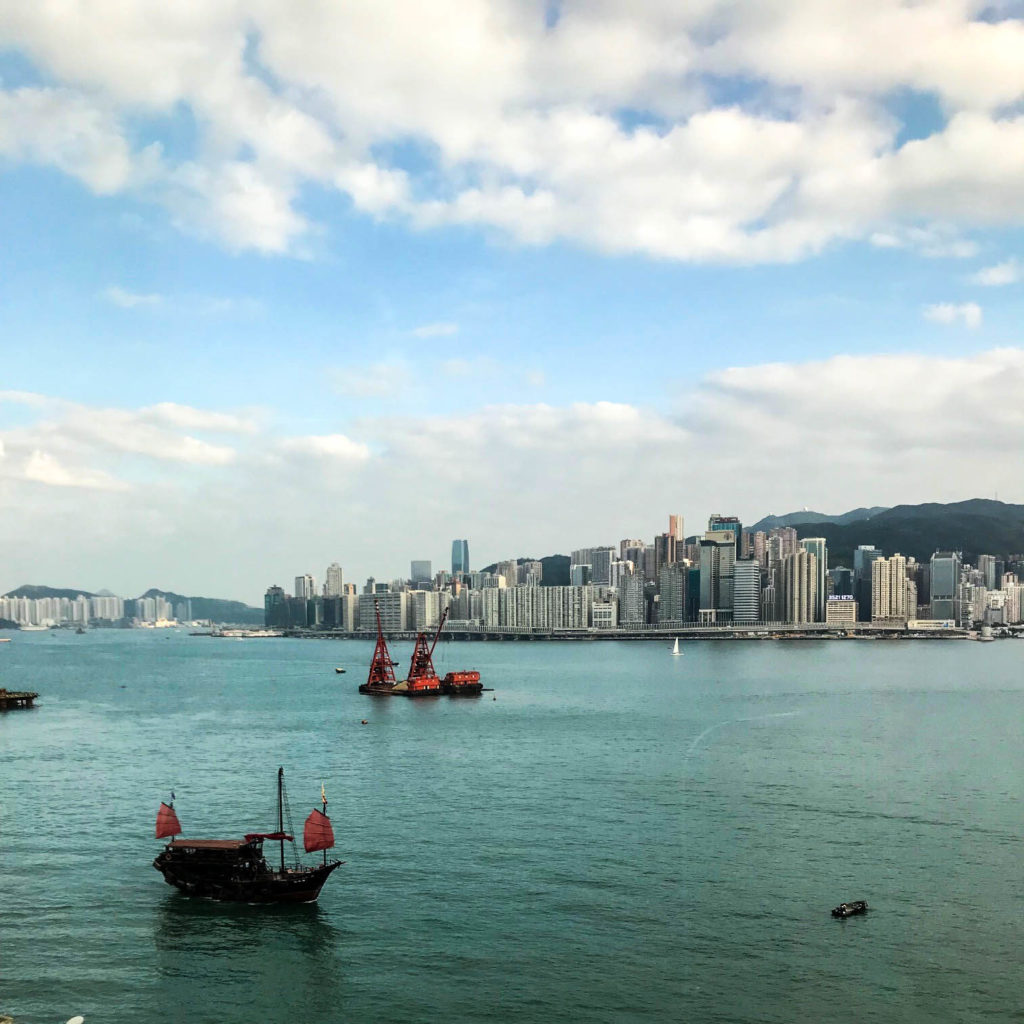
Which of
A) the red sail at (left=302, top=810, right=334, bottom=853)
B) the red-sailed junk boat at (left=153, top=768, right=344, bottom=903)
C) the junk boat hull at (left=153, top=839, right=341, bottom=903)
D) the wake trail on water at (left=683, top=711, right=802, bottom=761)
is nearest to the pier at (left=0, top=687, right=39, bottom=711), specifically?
the wake trail on water at (left=683, top=711, right=802, bottom=761)

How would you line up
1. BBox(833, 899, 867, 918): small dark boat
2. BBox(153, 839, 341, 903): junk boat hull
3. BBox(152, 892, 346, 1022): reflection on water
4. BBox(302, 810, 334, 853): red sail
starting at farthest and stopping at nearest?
BBox(302, 810, 334, 853): red sail, BBox(153, 839, 341, 903): junk boat hull, BBox(833, 899, 867, 918): small dark boat, BBox(152, 892, 346, 1022): reflection on water

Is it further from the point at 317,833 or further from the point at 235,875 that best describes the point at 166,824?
the point at 317,833

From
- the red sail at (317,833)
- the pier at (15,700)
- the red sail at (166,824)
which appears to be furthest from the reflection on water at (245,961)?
the pier at (15,700)

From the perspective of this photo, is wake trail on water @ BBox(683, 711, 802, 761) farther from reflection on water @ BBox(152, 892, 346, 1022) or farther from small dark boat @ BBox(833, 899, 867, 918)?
reflection on water @ BBox(152, 892, 346, 1022)

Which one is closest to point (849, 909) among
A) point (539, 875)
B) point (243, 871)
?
point (539, 875)

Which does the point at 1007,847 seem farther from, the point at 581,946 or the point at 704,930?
the point at 581,946

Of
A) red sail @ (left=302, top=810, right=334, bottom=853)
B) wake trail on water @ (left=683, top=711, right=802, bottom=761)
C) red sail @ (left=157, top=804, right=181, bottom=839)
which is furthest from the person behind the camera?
wake trail on water @ (left=683, top=711, right=802, bottom=761)

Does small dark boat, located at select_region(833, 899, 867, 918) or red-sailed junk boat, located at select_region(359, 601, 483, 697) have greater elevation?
small dark boat, located at select_region(833, 899, 867, 918)
